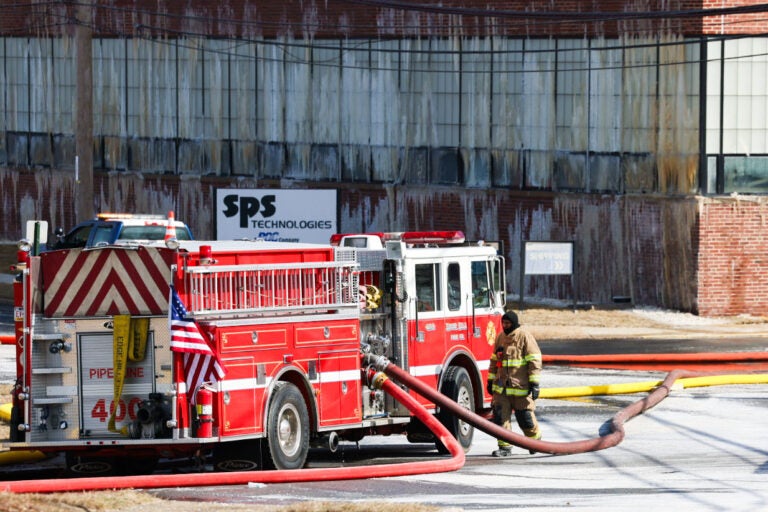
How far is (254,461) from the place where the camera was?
15.3 m

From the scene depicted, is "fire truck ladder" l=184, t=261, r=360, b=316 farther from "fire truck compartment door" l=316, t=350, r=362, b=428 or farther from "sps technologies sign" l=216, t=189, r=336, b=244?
"sps technologies sign" l=216, t=189, r=336, b=244

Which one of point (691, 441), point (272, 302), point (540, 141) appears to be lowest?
point (691, 441)

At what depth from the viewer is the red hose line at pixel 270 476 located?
13.9 meters

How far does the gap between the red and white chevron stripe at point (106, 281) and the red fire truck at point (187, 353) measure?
0.01 meters

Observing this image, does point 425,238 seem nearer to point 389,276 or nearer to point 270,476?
point 389,276

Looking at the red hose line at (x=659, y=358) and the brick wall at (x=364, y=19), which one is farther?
the brick wall at (x=364, y=19)

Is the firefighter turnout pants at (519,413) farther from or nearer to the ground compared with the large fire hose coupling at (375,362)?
nearer to the ground

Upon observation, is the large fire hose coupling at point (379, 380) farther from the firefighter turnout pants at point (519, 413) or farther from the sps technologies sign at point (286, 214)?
the sps technologies sign at point (286, 214)

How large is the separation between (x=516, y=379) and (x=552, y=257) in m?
15.9

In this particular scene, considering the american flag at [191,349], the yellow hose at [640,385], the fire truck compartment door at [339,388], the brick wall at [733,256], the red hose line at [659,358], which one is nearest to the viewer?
the american flag at [191,349]

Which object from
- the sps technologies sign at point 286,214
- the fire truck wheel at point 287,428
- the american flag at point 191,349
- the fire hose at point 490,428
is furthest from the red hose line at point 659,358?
the american flag at point 191,349

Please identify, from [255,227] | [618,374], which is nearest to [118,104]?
[255,227]

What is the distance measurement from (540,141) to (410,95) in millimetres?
3955

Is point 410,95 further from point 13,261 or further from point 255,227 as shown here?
point 13,261
